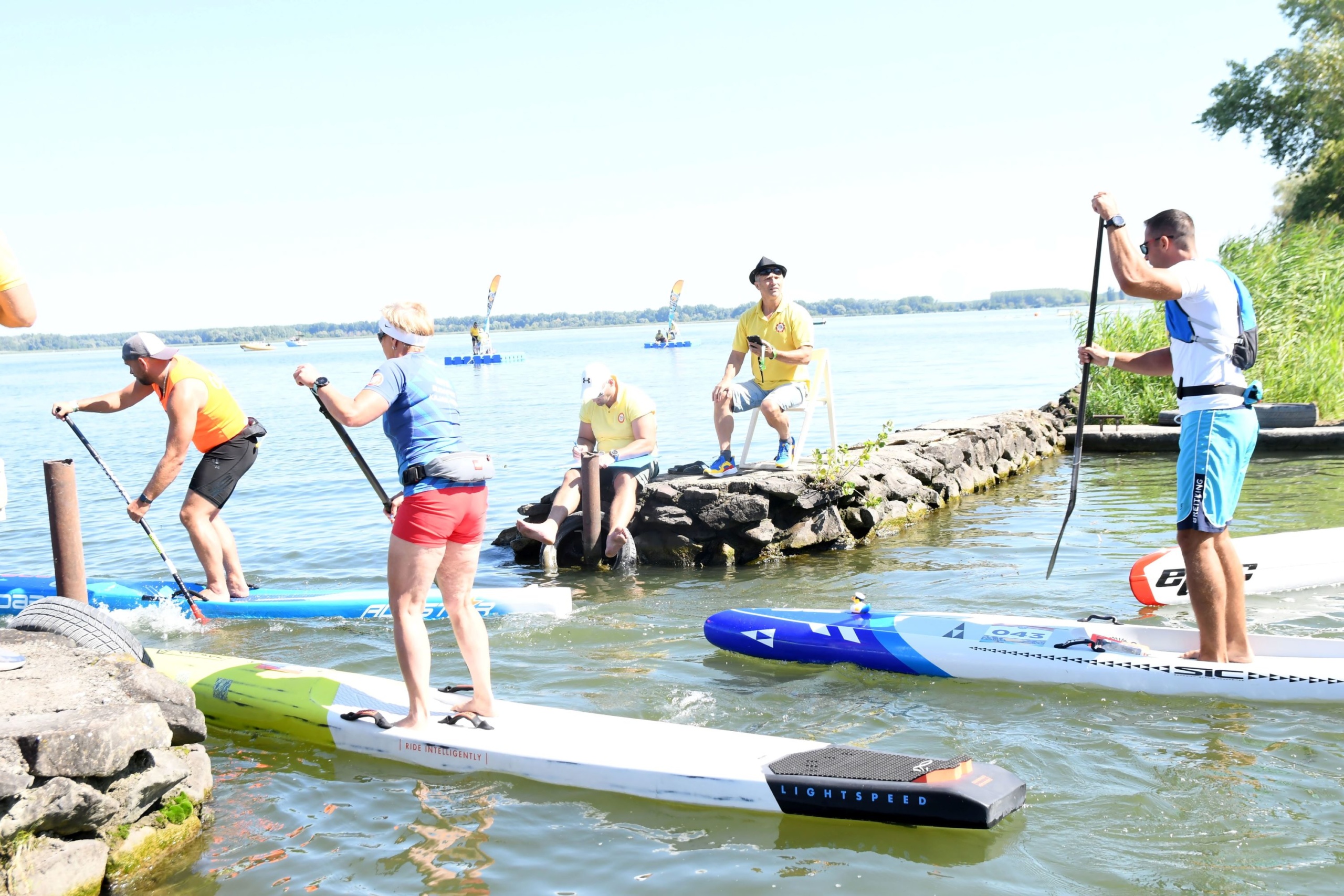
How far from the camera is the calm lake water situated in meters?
4.02

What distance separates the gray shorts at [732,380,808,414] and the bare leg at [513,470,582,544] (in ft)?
5.50

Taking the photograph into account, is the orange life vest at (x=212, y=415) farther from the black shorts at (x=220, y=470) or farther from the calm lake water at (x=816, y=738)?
the calm lake water at (x=816, y=738)

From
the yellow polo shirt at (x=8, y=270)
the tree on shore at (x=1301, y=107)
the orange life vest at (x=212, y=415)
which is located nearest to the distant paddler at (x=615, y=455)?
the orange life vest at (x=212, y=415)

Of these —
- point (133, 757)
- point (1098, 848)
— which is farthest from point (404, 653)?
point (1098, 848)

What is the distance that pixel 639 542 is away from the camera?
966 centimetres

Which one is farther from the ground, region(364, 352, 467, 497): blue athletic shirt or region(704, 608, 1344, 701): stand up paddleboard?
region(364, 352, 467, 497): blue athletic shirt

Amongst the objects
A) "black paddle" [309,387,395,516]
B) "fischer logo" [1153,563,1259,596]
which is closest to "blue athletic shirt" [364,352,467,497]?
"black paddle" [309,387,395,516]

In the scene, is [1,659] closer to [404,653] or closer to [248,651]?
[404,653]

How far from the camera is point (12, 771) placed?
366cm

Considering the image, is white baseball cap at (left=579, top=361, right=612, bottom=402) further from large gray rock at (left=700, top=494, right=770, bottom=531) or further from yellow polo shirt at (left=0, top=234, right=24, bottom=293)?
yellow polo shirt at (left=0, top=234, right=24, bottom=293)

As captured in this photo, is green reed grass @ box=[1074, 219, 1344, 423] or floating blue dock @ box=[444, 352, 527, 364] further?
floating blue dock @ box=[444, 352, 527, 364]

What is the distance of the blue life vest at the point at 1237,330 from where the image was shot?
5086 millimetres

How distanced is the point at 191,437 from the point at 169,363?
52 centimetres

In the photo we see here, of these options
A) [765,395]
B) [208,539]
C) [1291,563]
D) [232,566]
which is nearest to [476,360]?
[765,395]
